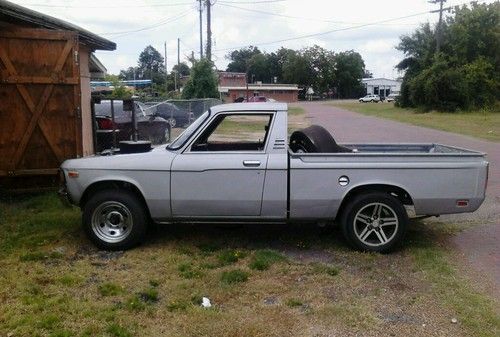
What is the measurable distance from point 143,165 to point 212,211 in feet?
2.93

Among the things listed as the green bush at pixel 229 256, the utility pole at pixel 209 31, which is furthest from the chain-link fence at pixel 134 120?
the utility pole at pixel 209 31

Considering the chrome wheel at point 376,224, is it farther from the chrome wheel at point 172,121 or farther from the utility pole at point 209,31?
the utility pole at point 209,31

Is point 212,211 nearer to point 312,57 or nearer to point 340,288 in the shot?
point 340,288

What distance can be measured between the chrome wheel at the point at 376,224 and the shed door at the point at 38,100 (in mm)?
4930

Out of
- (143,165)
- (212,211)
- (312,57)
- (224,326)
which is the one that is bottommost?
(224,326)

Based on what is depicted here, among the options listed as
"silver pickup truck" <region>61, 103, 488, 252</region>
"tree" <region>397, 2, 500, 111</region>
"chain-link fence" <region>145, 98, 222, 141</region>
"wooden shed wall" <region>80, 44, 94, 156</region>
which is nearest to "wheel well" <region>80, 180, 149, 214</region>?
"silver pickup truck" <region>61, 103, 488, 252</region>

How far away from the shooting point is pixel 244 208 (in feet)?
19.8

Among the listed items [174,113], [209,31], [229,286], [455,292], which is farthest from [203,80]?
[455,292]

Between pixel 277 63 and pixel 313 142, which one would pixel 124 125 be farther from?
pixel 277 63

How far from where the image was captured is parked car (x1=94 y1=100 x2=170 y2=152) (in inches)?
527

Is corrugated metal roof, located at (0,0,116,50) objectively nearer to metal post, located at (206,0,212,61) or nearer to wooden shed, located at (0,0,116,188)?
wooden shed, located at (0,0,116,188)

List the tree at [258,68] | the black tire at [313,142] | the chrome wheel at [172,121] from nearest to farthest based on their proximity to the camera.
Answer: the black tire at [313,142], the chrome wheel at [172,121], the tree at [258,68]

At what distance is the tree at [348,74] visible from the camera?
119369mm

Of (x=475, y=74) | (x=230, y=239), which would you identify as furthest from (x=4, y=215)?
(x=475, y=74)
